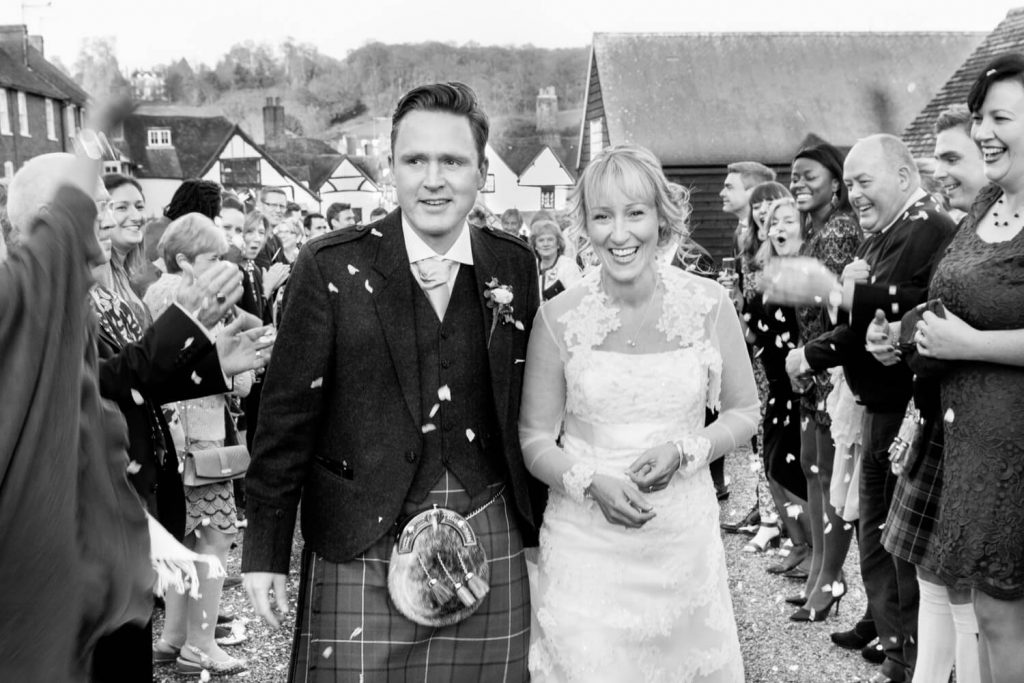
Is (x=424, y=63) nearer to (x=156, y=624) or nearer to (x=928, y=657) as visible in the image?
(x=156, y=624)

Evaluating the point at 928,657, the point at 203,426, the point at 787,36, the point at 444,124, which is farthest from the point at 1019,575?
the point at 787,36

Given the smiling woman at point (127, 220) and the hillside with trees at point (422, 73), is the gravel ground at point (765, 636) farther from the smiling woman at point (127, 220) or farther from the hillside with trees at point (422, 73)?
the hillside with trees at point (422, 73)

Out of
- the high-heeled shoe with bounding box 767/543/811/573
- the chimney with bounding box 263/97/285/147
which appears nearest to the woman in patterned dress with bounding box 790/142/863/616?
the high-heeled shoe with bounding box 767/543/811/573

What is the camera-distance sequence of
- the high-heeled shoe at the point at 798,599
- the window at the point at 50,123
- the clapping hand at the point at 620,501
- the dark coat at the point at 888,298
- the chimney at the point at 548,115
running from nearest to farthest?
the clapping hand at the point at 620,501 → the dark coat at the point at 888,298 → the high-heeled shoe at the point at 798,599 → the chimney at the point at 548,115 → the window at the point at 50,123

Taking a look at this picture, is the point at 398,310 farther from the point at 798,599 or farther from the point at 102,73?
the point at 798,599

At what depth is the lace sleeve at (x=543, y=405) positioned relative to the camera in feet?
11.6

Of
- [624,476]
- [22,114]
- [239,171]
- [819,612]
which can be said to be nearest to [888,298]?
[624,476]

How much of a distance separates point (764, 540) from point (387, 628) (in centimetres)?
502

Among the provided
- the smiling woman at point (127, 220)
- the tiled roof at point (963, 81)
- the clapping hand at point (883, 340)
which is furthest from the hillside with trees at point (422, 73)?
the clapping hand at point (883, 340)

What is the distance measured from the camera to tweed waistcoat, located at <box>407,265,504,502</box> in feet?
10.5

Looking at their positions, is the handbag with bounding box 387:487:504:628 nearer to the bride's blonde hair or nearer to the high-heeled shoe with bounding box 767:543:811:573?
the bride's blonde hair

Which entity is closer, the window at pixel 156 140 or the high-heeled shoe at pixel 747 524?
the window at pixel 156 140

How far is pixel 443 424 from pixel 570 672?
1.01 m

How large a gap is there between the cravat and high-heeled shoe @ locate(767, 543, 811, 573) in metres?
4.53
